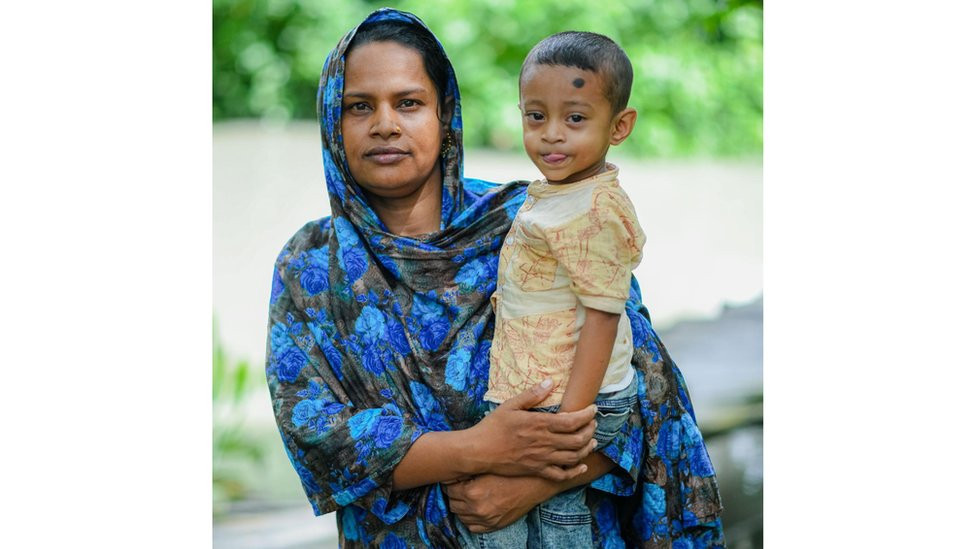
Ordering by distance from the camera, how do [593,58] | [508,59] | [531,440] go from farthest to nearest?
[508,59]
[531,440]
[593,58]

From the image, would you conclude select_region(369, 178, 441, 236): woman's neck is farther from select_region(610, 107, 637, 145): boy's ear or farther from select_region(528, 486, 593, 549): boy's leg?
select_region(528, 486, 593, 549): boy's leg

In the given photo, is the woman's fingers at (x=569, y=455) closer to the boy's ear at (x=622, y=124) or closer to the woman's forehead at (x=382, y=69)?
the boy's ear at (x=622, y=124)

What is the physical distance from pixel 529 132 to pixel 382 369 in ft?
2.12

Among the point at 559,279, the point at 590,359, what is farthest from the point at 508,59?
the point at 590,359

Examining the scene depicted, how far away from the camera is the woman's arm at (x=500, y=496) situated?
2297mm

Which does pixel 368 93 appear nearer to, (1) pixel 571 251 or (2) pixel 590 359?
(1) pixel 571 251

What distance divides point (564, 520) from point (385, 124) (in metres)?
0.97

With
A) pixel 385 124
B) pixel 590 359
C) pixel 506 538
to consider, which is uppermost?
pixel 385 124

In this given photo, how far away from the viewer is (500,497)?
7.54 ft

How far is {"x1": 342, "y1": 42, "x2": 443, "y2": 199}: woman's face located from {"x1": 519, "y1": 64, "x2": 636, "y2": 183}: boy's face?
325 millimetres

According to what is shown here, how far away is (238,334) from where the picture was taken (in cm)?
416

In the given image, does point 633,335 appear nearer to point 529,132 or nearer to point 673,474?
point 673,474

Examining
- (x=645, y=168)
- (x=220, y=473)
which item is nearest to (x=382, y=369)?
(x=220, y=473)

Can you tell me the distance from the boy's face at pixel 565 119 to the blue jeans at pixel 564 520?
0.51 m
